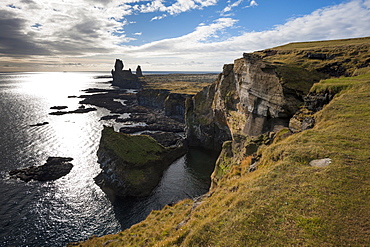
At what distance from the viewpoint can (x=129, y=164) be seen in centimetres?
4975

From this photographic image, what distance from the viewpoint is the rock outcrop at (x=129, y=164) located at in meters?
46.1

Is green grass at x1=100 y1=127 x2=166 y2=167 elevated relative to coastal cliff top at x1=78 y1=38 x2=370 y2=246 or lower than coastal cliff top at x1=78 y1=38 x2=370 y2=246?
lower

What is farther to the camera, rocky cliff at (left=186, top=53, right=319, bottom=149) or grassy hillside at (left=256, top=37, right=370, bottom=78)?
rocky cliff at (left=186, top=53, right=319, bottom=149)

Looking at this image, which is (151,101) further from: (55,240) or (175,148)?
(55,240)

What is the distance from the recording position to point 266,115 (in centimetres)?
4016

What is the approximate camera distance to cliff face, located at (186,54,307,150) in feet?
120

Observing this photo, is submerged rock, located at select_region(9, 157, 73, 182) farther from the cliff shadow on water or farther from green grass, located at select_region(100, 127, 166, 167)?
the cliff shadow on water

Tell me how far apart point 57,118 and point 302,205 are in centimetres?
12812

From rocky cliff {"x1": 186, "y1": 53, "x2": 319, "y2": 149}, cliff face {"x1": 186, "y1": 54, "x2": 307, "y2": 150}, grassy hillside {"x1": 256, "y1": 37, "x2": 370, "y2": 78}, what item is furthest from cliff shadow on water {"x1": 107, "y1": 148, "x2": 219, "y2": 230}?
grassy hillside {"x1": 256, "y1": 37, "x2": 370, "y2": 78}

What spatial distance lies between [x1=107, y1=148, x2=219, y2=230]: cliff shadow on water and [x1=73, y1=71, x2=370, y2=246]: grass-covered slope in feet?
72.6

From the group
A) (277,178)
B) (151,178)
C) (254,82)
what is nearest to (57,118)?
(151,178)

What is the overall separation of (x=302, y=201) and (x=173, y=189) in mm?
39820

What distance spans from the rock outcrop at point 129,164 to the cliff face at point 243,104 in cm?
2205

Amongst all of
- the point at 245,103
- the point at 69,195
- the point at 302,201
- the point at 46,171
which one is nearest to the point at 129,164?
the point at 69,195
